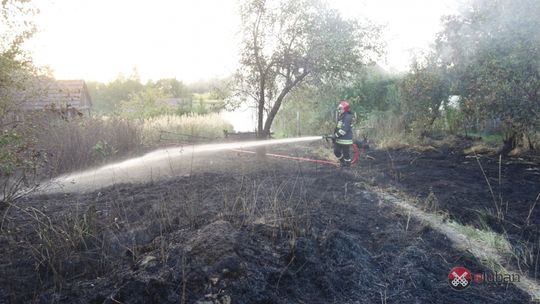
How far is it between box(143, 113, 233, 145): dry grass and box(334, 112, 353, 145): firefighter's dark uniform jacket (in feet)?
23.2

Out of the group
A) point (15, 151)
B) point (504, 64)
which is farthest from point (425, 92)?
point (15, 151)

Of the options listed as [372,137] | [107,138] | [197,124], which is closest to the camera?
[107,138]

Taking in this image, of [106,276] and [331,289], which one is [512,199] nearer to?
[331,289]

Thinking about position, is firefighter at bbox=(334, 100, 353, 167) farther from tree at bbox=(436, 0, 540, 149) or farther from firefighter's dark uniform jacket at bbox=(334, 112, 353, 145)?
tree at bbox=(436, 0, 540, 149)

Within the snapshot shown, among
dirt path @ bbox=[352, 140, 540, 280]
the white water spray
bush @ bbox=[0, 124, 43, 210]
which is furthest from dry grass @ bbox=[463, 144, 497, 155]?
bush @ bbox=[0, 124, 43, 210]

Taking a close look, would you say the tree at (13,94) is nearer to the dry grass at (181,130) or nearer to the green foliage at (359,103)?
the dry grass at (181,130)

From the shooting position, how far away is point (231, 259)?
316 cm

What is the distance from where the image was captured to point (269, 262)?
337 cm

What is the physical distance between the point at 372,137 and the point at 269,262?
12.2 metres

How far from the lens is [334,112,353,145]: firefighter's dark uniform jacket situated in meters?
8.95

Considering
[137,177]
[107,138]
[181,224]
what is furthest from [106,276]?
[107,138]

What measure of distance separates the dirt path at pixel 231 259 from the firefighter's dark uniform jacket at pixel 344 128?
3.98 meters

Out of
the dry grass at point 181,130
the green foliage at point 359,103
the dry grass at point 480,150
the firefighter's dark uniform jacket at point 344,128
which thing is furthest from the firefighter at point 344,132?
the dry grass at point 181,130

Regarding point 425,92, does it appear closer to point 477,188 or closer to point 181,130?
point 477,188
